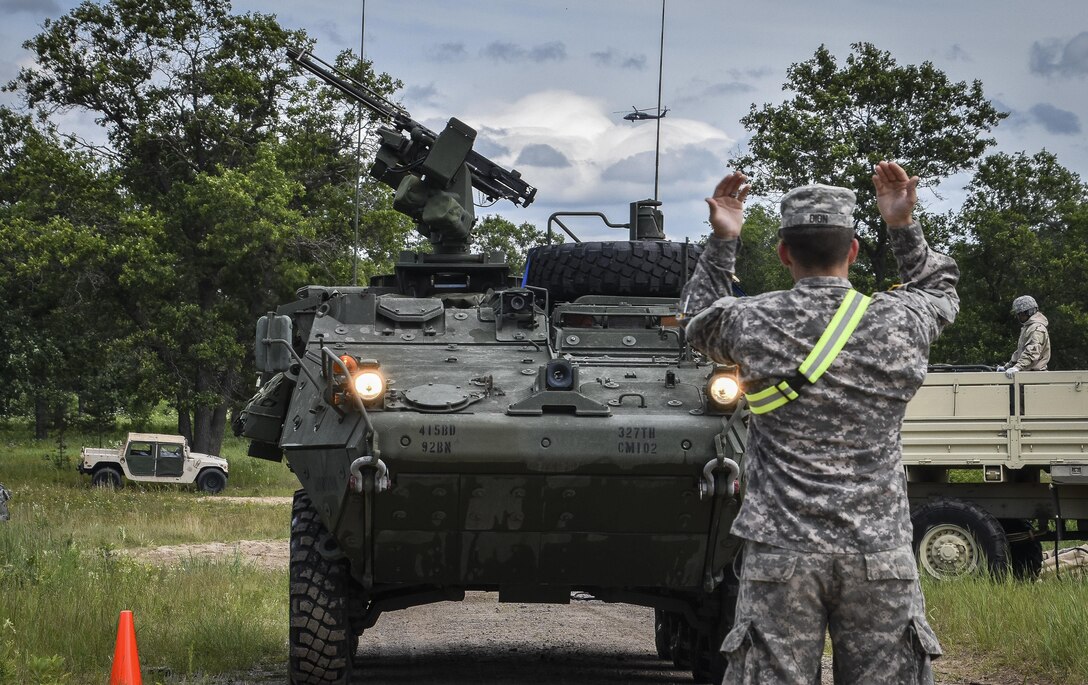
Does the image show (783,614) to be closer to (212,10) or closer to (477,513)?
(477,513)

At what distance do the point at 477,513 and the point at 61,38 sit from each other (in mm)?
22673

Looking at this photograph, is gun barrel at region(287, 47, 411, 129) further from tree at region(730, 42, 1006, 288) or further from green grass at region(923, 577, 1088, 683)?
tree at region(730, 42, 1006, 288)

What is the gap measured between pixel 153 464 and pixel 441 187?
17.8 metres

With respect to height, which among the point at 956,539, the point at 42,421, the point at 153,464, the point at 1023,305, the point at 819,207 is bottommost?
the point at 153,464

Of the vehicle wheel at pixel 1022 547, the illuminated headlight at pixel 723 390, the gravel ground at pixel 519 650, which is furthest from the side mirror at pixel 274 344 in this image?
the vehicle wheel at pixel 1022 547

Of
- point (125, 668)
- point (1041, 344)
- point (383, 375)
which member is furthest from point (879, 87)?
point (125, 668)

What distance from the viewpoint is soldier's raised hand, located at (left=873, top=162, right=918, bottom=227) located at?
13.4 ft

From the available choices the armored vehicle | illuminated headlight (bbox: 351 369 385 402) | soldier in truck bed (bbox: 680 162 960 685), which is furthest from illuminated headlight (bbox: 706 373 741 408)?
the armored vehicle

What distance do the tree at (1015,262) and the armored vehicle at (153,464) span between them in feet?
42.9

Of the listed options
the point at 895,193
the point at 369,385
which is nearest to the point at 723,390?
the point at 369,385

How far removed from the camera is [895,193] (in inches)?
162

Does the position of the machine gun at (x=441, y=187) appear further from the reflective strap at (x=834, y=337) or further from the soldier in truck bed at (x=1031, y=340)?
the reflective strap at (x=834, y=337)

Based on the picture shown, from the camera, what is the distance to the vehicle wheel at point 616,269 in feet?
31.3

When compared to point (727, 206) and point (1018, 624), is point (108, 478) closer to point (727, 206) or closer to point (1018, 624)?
point (1018, 624)
